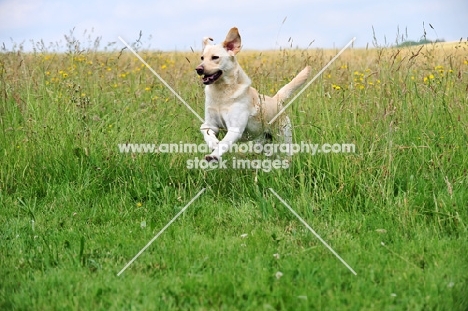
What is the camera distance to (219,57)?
5164 millimetres

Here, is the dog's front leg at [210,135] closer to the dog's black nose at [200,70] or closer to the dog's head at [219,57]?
the dog's head at [219,57]

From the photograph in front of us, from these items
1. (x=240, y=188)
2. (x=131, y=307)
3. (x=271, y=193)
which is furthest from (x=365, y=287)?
(x=240, y=188)

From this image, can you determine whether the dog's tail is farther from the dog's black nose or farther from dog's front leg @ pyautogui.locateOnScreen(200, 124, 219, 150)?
the dog's black nose

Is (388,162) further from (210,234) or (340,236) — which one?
(210,234)

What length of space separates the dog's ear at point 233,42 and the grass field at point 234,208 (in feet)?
3.13

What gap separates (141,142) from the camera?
5.45 metres

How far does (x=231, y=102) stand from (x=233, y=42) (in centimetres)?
56

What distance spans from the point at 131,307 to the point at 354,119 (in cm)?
291

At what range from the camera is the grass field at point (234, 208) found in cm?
324

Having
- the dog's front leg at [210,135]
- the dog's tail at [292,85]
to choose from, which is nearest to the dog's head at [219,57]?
the dog's front leg at [210,135]

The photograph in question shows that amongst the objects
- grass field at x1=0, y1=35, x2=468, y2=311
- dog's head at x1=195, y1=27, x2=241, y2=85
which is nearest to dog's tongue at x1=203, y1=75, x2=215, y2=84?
dog's head at x1=195, y1=27, x2=241, y2=85

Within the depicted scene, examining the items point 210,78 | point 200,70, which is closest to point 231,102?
point 210,78

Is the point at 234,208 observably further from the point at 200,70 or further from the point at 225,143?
the point at 200,70

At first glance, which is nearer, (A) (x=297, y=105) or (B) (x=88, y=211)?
(B) (x=88, y=211)
